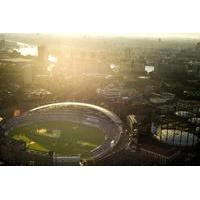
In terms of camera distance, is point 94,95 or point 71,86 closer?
point 94,95

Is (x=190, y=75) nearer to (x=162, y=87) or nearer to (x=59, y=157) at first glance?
(x=162, y=87)

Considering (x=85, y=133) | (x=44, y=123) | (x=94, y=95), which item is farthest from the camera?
(x=94, y=95)

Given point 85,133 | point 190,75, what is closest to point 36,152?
point 85,133

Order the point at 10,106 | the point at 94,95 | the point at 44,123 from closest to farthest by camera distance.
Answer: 1. the point at 44,123
2. the point at 10,106
3. the point at 94,95

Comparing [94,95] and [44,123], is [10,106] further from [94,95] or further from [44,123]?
[94,95]

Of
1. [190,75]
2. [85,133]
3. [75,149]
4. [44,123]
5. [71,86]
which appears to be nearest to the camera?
[75,149]


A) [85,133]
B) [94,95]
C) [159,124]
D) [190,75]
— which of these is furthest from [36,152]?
[190,75]
